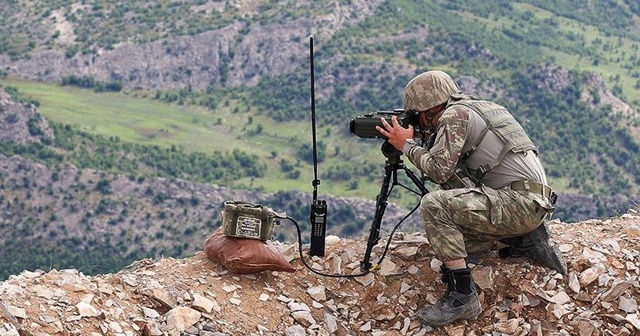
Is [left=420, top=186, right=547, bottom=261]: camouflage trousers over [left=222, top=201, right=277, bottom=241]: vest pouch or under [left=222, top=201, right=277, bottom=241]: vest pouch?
over

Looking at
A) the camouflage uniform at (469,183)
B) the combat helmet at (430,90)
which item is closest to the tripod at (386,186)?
the camouflage uniform at (469,183)

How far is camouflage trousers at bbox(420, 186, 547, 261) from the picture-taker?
7883 millimetres

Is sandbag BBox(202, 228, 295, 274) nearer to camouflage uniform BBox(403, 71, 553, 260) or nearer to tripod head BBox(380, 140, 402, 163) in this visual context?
tripod head BBox(380, 140, 402, 163)

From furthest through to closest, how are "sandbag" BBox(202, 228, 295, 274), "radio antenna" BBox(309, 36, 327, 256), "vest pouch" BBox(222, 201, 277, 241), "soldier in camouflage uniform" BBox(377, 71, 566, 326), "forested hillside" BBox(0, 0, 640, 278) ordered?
"forested hillside" BBox(0, 0, 640, 278) < "radio antenna" BBox(309, 36, 327, 256) < "vest pouch" BBox(222, 201, 277, 241) < "sandbag" BBox(202, 228, 295, 274) < "soldier in camouflage uniform" BBox(377, 71, 566, 326)

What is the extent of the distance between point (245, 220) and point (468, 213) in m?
2.08

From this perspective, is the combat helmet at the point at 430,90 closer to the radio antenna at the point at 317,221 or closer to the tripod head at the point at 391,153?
the tripod head at the point at 391,153

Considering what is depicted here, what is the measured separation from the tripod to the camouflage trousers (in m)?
0.57

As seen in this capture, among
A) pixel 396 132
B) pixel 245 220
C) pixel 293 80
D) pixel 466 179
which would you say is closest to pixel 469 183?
pixel 466 179

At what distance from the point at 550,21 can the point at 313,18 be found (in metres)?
41.1

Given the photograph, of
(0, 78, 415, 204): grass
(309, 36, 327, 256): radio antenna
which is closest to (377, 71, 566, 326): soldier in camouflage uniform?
(309, 36, 327, 256): radio antenna

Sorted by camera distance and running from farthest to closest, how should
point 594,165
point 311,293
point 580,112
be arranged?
point 580,112
point 594,165
point 311,293

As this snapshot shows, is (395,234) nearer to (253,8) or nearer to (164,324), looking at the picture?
(164,324)

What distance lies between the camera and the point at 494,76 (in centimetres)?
11556

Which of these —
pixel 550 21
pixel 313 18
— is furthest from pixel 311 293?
pixel 550 21
